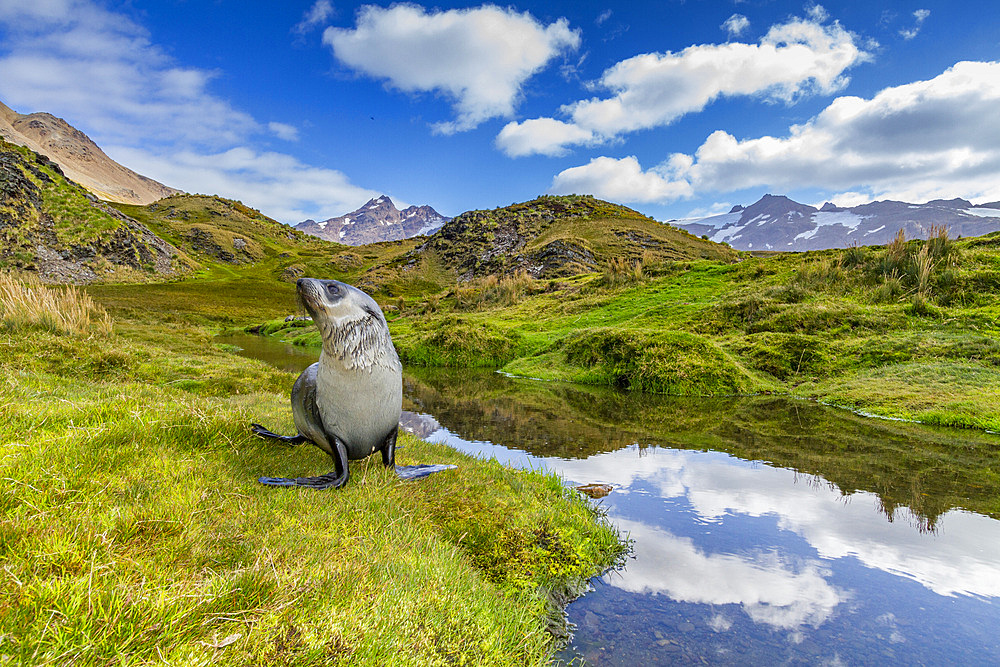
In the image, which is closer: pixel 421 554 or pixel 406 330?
pixel 421 554

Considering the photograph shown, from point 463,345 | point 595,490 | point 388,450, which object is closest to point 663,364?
point 595,490

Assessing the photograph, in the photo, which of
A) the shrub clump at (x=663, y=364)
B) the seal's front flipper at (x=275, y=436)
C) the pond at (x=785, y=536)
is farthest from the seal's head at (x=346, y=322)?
the shrub clump at (x=663, y=364)

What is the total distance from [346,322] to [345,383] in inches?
21.5

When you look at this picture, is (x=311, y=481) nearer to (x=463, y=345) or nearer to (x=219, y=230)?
(x=463, y=345)

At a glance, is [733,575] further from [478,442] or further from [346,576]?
[478,442]

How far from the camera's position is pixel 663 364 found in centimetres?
1336

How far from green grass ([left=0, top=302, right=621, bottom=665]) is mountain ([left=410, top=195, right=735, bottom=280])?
4128cm

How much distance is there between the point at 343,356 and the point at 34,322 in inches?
487

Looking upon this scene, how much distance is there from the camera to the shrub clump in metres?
12.7

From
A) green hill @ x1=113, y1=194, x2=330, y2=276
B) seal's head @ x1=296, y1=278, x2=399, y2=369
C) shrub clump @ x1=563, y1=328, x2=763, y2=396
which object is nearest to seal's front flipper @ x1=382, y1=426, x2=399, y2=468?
seal's head @ x1=296, y1=278, x2=399, y2=369

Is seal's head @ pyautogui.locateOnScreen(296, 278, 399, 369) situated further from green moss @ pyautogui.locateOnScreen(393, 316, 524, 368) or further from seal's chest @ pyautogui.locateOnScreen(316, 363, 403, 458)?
green moss @ pyautogui.locateOnScreen(393, 316, 524, 368)

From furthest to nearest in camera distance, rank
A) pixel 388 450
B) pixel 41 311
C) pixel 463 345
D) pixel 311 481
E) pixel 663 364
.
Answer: pixel 463 345 → pixel 663 364 → pixel 41 311 → pixel 388 450 → pixel 311 481

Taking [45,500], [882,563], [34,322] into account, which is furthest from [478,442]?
[34,322]

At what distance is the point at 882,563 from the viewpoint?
4168 millimetres
